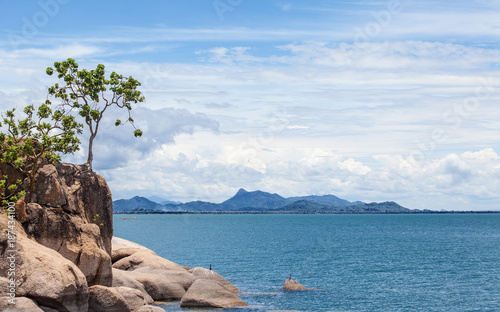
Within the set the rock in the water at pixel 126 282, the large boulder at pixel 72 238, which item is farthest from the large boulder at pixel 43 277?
the rock in the water at pixel 126 282

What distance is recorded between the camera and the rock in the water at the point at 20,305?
24.1 metres

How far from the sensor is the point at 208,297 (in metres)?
37.7

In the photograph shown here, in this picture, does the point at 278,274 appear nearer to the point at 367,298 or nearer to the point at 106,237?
the point at 367,298

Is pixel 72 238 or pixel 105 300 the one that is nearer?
pixel 105 300

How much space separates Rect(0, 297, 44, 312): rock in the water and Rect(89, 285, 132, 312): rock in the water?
4322 mm

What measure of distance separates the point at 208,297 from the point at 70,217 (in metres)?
12.0

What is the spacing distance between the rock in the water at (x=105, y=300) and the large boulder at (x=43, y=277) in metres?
1.40

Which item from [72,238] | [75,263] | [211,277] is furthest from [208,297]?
[72,238]

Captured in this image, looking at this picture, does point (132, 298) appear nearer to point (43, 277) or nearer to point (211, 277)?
point (43, 277)

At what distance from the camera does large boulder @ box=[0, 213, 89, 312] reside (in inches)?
998

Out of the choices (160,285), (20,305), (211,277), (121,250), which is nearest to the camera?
(20,305)

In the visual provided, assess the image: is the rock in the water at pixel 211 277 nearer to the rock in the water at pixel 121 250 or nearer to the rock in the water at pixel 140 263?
the rock in the water at pixel 140 263

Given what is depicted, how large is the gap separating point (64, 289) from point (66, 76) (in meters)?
16.8

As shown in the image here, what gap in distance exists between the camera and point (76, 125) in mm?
35406
